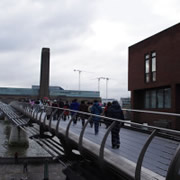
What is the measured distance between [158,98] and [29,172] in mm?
12301

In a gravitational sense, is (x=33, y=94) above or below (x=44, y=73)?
below

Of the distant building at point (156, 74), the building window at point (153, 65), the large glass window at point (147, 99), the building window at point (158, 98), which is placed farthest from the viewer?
the large glass window at point (147, 99)

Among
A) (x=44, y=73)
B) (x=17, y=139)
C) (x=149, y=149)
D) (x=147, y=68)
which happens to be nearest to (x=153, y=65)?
(x=147, y=68)

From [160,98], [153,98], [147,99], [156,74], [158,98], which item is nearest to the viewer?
[156,74]

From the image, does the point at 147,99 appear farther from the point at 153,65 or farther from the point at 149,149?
the point at 149,149

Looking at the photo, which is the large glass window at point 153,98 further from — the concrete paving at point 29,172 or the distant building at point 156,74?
the concrete paving at point 29,172

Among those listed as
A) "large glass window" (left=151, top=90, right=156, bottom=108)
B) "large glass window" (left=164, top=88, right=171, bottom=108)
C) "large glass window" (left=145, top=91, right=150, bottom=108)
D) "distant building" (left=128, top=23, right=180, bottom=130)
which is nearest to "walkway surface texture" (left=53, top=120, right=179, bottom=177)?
Result: "distant building" (left=128, top=23, right=180, bottom=130)

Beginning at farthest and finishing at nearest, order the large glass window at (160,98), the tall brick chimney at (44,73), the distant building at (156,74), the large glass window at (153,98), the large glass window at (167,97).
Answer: the tall brick chimney at (44,73), the large glass window at (153,98), the large glass window at (160,98), the large glass window at (167,97), the distant building at (156,74)

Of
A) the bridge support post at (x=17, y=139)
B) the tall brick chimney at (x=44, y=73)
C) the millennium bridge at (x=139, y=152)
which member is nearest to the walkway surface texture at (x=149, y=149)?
the millennium bridge at (x=139, y=152)

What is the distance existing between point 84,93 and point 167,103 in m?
90.4

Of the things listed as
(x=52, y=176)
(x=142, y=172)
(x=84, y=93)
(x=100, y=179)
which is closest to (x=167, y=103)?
(x=52, y=176)

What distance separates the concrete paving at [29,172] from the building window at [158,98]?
968 centimetres

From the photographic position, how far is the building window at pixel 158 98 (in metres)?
23.7

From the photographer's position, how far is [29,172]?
936 inches
